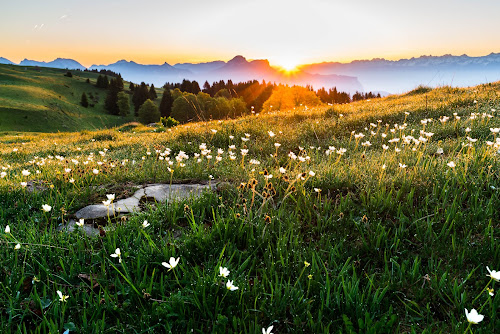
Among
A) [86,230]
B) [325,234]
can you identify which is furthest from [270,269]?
[86,230]

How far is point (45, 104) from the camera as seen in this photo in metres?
93.4

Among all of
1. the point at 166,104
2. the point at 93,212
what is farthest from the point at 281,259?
the point at 166,104

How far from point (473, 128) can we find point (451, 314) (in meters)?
6.19

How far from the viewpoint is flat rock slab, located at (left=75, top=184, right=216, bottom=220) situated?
3.84 meters

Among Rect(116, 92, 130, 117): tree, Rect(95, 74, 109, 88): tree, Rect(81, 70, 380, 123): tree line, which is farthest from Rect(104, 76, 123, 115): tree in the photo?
Rect(95, 74, 109, 88): tree

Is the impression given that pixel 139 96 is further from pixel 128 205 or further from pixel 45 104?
pixel 128 205

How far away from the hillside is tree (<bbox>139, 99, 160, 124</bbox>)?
9.89 metres

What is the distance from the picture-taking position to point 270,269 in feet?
8.73

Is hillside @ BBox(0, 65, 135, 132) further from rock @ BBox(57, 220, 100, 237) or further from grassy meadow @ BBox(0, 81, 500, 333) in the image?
grassy meadow @ BBox(0, 81, 500, 333)

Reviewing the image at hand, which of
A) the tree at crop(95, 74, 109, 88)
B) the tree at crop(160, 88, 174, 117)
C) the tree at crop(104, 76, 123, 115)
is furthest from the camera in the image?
the tree at crop(95, 74, 109, 88)

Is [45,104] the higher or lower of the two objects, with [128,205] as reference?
higher

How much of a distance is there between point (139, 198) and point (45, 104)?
111 m

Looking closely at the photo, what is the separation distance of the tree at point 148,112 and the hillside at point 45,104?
9.89 meters

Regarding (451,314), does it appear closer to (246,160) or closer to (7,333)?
(7,333)
